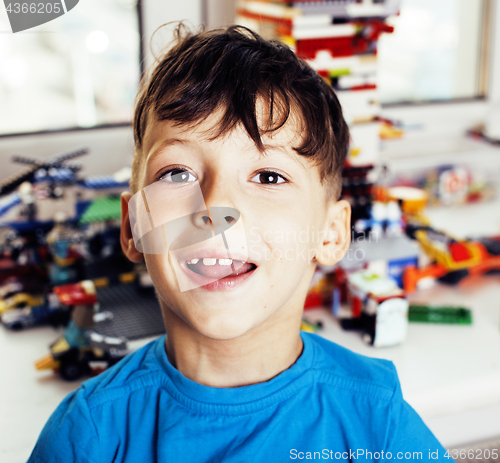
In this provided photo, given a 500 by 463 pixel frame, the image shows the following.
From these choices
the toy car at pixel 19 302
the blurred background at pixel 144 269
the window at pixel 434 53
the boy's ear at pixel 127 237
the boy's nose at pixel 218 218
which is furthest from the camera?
the window at pixel 434 53

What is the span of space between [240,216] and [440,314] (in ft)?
1.47

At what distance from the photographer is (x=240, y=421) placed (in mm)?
470

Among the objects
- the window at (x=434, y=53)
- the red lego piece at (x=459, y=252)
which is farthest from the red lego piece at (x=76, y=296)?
the window at (x=434, y=53)

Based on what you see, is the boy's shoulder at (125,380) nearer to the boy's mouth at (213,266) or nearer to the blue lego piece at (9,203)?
the boy's mouth at (213,266)

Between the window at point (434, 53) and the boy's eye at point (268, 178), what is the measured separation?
909mm

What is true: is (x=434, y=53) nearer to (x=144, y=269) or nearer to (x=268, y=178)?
(x=144, y=269)

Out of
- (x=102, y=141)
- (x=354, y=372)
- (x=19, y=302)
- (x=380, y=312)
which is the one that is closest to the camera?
(x=354, y=372)

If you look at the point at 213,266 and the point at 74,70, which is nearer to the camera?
the point at 213,266

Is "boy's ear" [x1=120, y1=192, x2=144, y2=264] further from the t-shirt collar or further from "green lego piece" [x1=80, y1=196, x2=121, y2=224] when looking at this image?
"green lego piece" [x1=80, y1=196, x2=121, y2=224]

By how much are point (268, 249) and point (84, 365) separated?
Answer: 334 mm

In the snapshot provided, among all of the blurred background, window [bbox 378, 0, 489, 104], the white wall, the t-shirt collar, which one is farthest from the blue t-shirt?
window [bbox 378, 0, 489, 104]

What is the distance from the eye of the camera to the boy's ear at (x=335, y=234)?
522 mm

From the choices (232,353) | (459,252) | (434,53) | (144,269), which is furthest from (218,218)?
(434,53)

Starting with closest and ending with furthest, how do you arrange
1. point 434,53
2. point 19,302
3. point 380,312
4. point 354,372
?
point 354,372
point 380,312
point 19,302
point 434,53
